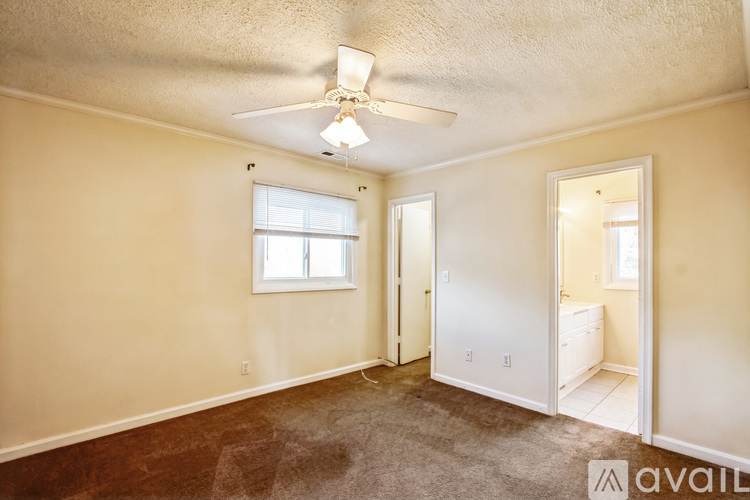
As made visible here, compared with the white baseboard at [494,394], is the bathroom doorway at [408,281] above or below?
above

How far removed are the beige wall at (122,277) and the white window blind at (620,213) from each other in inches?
150

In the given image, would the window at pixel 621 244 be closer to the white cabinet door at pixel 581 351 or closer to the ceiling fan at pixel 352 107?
the white cabinet door at pixel 581 351

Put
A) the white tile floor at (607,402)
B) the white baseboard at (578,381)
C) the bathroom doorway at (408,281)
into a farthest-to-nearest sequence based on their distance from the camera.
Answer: the bathroom doorway at (408,281) → the white baseboard at (578,381) → the white tile floor at (607,402)

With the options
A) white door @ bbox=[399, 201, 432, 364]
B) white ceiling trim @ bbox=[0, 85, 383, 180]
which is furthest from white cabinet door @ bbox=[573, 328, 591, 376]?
white ceiling trim @ bbox=[0, 85, 383, 180]

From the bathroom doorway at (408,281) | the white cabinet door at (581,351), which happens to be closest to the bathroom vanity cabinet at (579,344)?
the white cabinet door at (581,351)

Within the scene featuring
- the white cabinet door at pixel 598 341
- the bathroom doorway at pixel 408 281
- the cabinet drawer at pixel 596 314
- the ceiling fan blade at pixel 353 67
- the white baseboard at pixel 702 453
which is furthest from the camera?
the bathroom doorway at pixel 408 281

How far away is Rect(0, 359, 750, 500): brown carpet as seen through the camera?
2.02m

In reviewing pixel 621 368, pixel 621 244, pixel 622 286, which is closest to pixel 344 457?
pixel 621 368

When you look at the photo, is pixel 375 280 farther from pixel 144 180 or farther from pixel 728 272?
pixel 728 272

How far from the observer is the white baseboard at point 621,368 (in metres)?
4.20

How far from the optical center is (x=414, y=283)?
467 centimetres

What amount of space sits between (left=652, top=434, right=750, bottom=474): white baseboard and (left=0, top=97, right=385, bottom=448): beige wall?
3049 mm

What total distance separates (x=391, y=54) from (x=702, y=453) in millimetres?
3165

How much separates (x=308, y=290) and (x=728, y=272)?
334 centimetres
